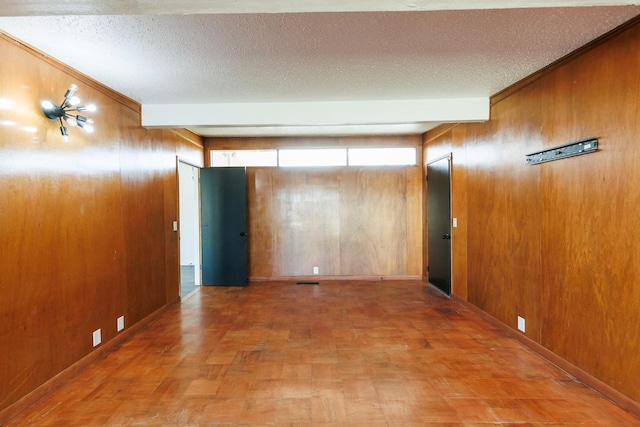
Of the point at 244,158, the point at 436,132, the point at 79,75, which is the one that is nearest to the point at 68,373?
the point at 79,75

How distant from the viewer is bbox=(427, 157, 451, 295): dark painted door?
4949mm

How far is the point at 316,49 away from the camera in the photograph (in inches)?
99.0

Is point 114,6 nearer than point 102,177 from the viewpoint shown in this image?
Yes

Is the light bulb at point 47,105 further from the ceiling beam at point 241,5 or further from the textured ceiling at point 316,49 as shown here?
the ceiling beam at point 241,5

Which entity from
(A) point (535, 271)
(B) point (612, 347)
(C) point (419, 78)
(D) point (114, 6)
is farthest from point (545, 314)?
(D) point (114, 6)

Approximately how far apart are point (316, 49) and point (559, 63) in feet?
6.65

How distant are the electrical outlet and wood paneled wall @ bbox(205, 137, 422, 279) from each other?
318 centimetres

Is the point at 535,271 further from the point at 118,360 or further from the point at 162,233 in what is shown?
the point at 162,233

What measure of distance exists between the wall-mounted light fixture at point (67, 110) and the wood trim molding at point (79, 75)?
228mm

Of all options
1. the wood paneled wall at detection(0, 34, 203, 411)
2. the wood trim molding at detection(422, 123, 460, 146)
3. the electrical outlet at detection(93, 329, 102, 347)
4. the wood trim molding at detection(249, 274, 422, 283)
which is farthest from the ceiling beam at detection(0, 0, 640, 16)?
the wood trim molding at detection(249, 274, 422, 283)

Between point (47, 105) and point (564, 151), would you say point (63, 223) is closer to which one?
point (47, 105)

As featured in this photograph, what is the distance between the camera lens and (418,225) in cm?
612

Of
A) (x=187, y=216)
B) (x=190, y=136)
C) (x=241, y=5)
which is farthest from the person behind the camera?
(x=187, y=216)

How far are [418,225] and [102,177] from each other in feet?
16.2
